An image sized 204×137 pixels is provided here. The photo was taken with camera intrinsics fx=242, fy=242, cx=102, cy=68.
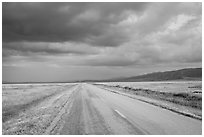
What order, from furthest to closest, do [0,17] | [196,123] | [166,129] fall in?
[0,17]
[196,123]
[166,129]

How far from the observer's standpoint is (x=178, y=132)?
10.5 meters

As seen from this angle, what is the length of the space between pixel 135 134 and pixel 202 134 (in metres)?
2.86

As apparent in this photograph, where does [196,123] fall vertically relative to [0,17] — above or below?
below

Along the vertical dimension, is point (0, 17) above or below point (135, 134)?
above

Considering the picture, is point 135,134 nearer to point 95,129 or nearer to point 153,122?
point 95,129

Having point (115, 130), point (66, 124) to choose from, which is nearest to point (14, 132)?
point (66, 124)

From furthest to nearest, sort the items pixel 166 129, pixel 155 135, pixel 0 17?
pixel 0 17
pixel 166 129
pixel 155 135

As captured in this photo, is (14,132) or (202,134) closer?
(202,134)

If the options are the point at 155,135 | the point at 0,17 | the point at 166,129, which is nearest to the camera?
the point at 155,135

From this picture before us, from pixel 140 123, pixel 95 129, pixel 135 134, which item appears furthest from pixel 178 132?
pixel 95 129

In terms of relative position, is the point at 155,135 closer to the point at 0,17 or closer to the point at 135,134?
the point at 135,134

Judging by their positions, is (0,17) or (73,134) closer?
(73,134)

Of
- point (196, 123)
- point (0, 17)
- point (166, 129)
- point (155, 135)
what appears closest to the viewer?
point (155, 135)

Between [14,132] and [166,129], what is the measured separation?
7651 millimetres
